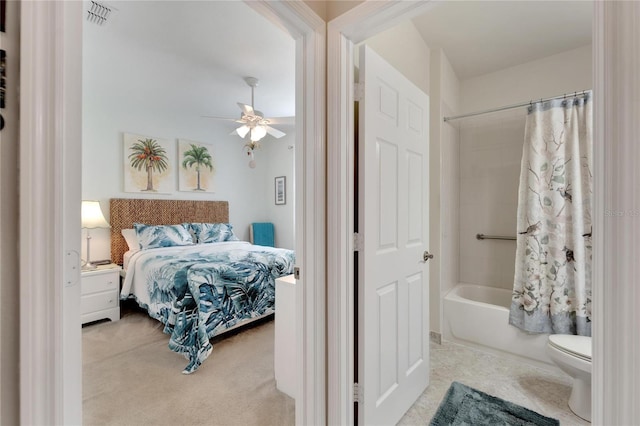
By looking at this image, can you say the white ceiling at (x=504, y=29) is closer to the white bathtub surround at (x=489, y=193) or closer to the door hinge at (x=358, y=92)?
the white bathtub surround at (x=489, y=193)

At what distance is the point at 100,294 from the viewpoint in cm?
304

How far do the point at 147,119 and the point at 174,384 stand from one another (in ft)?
11.3

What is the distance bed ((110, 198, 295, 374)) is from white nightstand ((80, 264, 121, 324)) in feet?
0.39

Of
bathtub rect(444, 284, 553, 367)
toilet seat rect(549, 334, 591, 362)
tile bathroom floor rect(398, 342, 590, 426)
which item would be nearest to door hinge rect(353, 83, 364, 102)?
tile bathroom floor rect(398, 342, 590, 426)

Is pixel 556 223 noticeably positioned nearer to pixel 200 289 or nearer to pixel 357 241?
pixel 357 241

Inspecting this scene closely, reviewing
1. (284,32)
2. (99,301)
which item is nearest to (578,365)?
(284,32)

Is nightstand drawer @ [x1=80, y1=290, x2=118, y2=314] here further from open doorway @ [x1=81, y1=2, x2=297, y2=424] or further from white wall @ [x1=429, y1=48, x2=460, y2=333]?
white wall @ [x1=429, y1=48, x2=460, y2=333]

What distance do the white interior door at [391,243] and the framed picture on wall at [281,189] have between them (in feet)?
12.0

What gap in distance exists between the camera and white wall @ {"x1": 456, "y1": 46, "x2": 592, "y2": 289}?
9.29 ft

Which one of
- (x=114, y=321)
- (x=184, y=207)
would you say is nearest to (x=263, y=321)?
(x=114, y=321)

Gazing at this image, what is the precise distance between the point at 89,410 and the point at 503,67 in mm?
4346

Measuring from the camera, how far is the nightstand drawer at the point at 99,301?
9.57 feet

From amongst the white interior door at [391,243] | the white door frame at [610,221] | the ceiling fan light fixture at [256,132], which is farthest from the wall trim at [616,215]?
the ceiling fan light fixture at [256,132]

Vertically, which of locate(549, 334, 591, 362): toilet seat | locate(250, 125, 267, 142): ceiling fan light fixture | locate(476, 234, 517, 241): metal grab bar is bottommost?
locate(549, 334, 591, 362): toilet seat
